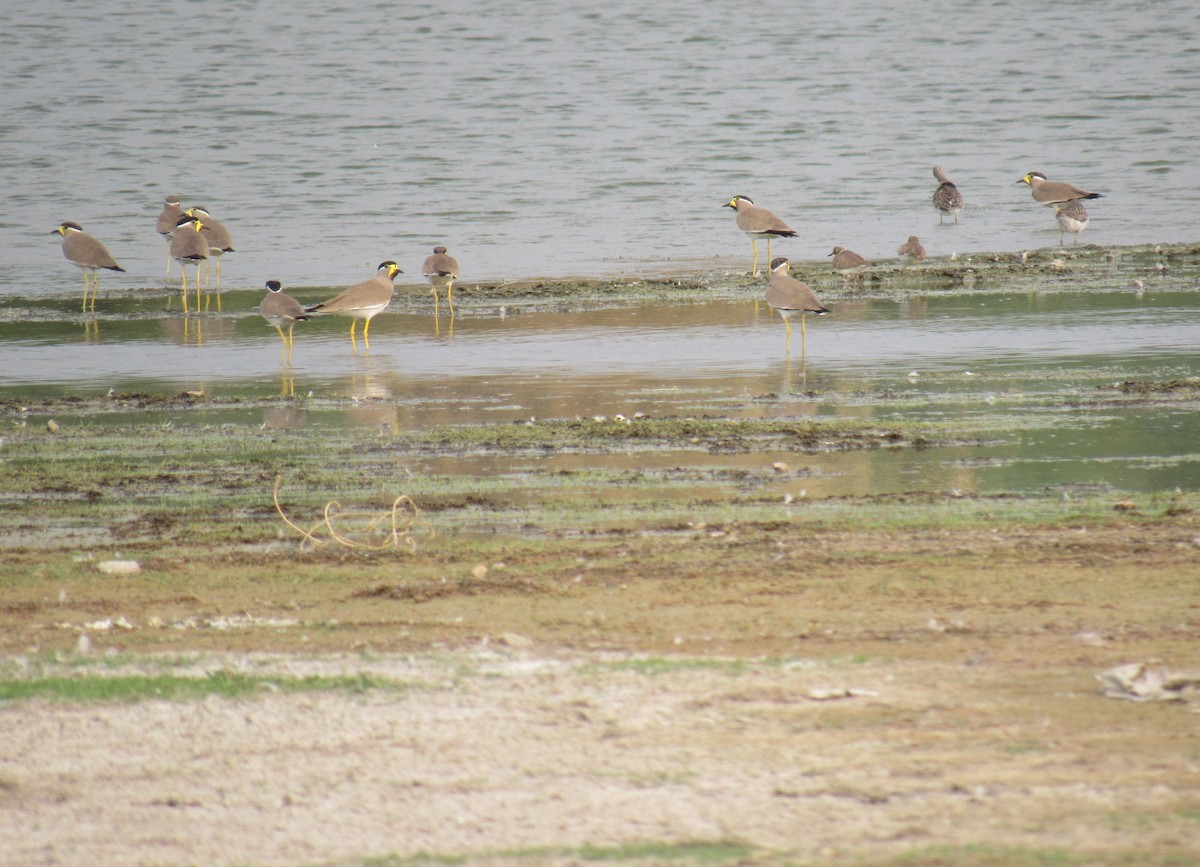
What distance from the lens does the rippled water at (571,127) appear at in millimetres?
25594

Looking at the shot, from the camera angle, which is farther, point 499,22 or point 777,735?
point 499,22

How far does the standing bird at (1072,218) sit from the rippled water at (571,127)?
0.66m

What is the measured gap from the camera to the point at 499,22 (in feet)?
187

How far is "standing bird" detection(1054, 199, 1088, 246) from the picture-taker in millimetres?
23578

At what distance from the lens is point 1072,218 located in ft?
77.4

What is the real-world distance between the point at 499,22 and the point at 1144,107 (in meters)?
24.7

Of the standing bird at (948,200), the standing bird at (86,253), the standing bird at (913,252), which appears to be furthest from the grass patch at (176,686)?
the standing bird at (948,200)

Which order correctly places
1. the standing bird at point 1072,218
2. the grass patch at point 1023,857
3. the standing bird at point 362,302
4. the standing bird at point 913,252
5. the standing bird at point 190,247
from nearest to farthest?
the grass patch at point 1023,857 → the standing bird at point 362,302 → the standing bird at point 190,247 → the standing bird at point 913,252 → the standing bird at point 1072,218

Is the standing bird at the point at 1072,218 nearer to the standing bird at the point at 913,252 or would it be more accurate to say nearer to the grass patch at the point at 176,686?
the standing bird at the point at 913,252

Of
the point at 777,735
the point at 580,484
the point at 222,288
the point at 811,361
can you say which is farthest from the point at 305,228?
the point at 777,735

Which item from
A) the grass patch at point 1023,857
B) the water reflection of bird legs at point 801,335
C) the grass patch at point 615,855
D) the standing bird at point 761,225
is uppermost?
the standing bird at point 761,225

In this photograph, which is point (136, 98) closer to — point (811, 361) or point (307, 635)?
point (811, 361)

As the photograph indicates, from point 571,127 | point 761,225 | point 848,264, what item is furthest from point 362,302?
point 571,127

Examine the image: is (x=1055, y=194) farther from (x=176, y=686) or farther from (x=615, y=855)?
(x=615, y=855)
